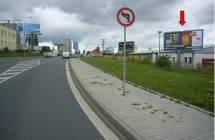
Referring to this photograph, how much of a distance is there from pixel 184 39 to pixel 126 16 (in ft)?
151

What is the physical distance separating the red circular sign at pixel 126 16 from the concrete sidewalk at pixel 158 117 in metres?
2.50

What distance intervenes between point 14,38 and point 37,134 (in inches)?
4886

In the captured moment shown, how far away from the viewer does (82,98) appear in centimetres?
1219

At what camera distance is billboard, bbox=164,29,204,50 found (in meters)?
55.0

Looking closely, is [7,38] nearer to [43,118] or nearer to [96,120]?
[43,118]

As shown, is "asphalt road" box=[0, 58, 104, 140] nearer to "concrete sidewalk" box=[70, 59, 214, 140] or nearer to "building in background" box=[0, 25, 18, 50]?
"concrete sidewalk" box=[70, 59, 214, 140]

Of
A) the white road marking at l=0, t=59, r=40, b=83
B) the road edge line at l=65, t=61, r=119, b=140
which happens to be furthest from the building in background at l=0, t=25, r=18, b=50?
Answer: the road edge line at l=65, t=61, r=119, b=140

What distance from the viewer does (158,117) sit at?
824 centimetres

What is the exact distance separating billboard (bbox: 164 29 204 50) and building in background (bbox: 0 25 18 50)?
61.2m

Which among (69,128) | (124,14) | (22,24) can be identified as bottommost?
(69,128)

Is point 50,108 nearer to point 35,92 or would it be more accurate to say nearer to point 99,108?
point 99,108

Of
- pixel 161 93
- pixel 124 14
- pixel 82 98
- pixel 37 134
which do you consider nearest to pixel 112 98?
pixel 82 98

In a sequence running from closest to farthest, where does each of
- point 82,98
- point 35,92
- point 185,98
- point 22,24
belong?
point 185,98 < point 82,98 < point 35,92 < point 22,24

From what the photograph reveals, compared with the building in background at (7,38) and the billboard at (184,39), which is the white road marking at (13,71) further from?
the building in background at (7,38)
